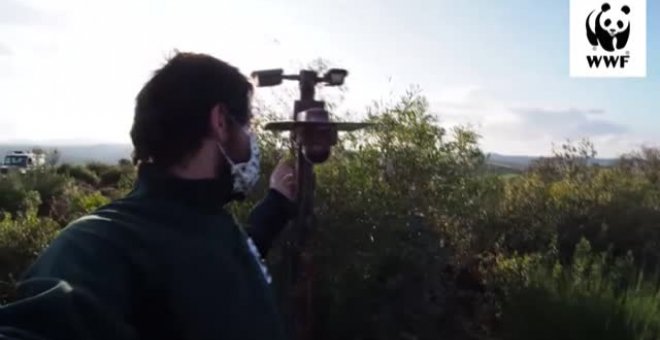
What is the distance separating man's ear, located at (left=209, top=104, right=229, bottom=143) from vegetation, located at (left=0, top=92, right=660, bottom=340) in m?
2.94

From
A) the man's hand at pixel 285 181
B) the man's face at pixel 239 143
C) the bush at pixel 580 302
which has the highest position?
the man's face at pixel 239 143

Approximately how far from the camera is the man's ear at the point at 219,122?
211cm

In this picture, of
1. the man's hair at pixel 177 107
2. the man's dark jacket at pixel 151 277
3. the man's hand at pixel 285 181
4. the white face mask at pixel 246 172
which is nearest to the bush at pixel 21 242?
the man's hand at pixel 285 181

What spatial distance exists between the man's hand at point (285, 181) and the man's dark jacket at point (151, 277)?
4.45 ft

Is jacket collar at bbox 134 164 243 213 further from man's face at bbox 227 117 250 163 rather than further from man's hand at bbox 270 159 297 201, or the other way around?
man's hand at bbox 270 159 297 201

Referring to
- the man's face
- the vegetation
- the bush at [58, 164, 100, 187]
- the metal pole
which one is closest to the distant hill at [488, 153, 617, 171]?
the vegetation

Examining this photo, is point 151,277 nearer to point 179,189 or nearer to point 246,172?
point 179,189

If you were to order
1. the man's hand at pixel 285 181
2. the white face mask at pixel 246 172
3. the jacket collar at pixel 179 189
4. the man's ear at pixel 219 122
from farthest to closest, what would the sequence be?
the man's hand at pixel 285 181 < the white face mask at pixel 246 172 < the man's ear at pixel 219 122 < the jacket collar at pixel 179 189

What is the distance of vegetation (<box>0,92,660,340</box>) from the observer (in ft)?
18.3

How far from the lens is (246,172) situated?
2.34 metres

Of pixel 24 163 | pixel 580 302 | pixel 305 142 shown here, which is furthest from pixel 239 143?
pixel 24 163

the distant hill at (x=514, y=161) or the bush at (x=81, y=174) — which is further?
the bush at (x=81, y=174)

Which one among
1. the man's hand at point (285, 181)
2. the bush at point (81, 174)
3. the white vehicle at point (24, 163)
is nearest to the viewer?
the man's hand at point (285, 181)

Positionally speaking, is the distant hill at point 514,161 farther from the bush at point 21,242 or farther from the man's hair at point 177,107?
the man's hair at point 177,107
